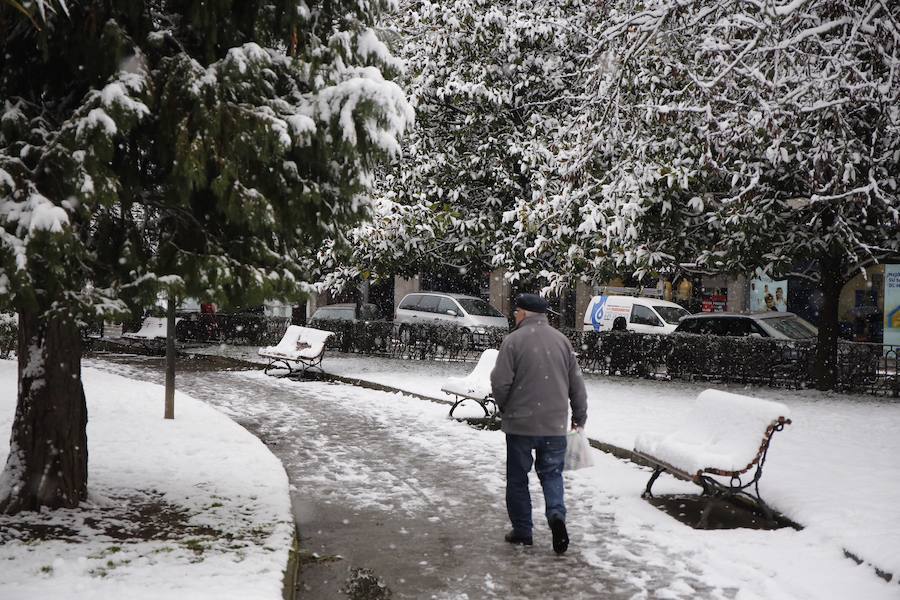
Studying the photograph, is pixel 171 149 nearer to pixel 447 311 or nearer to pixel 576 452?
pixel 576 452

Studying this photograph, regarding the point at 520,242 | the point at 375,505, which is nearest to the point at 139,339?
the point at 520,242

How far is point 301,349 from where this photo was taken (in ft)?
59.7

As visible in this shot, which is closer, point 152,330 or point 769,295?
point 152,330

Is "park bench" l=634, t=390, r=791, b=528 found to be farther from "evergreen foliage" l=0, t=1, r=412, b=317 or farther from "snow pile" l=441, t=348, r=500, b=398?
"snow pile" l=441, t=348, r=500, b=398

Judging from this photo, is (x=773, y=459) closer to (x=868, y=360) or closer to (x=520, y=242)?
(x=868, y=360)

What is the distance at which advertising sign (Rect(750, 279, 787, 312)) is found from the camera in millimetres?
27797

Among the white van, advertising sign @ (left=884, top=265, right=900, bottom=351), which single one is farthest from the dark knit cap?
advertising sign @ (left=884, top=265, right=900, bottom=351)

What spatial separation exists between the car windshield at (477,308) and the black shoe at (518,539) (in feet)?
61.3

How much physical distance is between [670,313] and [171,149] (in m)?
20.1

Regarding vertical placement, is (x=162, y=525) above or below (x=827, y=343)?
below

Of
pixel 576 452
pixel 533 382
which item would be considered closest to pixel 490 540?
pixel 576 452

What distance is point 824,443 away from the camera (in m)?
10.5

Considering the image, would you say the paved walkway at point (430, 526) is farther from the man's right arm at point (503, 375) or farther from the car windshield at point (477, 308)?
the car windshield at point (477, 308)

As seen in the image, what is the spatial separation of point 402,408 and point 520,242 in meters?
5.63
